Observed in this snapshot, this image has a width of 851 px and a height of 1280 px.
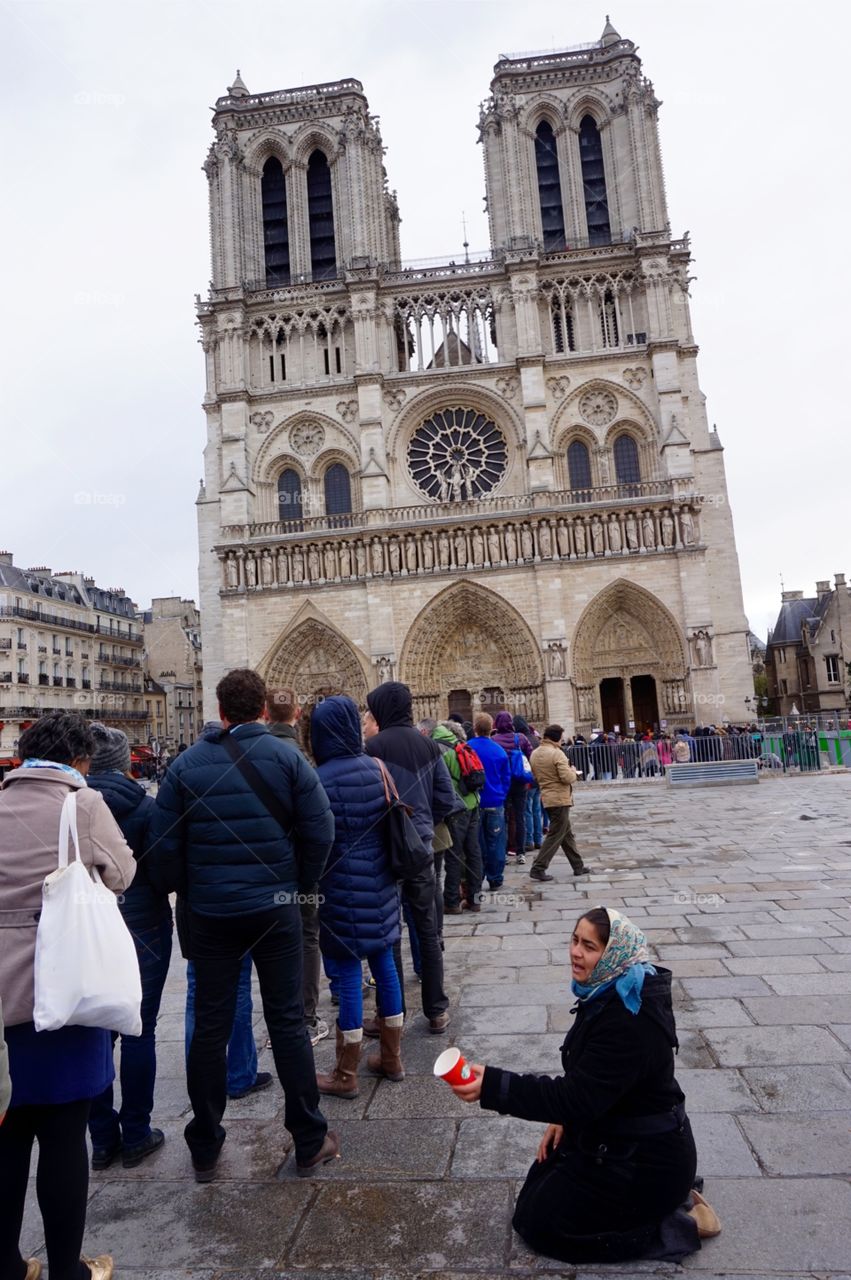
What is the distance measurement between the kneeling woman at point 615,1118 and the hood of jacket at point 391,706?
2226 mm

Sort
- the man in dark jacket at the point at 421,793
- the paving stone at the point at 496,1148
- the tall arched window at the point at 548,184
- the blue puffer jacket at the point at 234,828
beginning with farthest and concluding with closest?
the tall arched window at the point at 548,184 < the man in dark jacket at the point at 421,793 < the blue puffer jacket at the point at 234,828 < the paving stone at the point at 496,1148

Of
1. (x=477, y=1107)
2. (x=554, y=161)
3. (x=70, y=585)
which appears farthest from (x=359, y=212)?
(x=477, y=1107)

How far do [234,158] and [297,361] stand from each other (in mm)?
6816

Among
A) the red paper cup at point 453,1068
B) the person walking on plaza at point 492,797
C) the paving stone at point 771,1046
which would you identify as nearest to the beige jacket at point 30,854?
the red paper cup at point 453,1068

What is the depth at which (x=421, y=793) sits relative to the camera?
430cm

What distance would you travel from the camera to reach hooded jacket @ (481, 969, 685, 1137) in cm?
221

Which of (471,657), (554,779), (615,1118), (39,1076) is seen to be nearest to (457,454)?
(471,657)

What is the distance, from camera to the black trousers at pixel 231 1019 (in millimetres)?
2871

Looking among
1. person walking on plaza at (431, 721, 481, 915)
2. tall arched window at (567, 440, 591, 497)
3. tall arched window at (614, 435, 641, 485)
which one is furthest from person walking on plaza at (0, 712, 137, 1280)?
tall arched window at (614, 435, 641, 485)

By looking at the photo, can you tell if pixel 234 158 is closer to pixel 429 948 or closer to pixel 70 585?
pixel 70 585

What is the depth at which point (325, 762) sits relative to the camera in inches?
147

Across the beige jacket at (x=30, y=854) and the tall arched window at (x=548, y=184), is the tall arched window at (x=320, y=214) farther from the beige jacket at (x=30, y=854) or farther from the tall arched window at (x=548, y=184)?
the beige jacket at (x=30, y=854)

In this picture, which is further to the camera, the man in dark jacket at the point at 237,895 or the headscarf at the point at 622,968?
the man in dark jacket at the point at 237,895

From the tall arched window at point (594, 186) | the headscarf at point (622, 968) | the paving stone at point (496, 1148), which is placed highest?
the tall arched window at point (594, 186)
